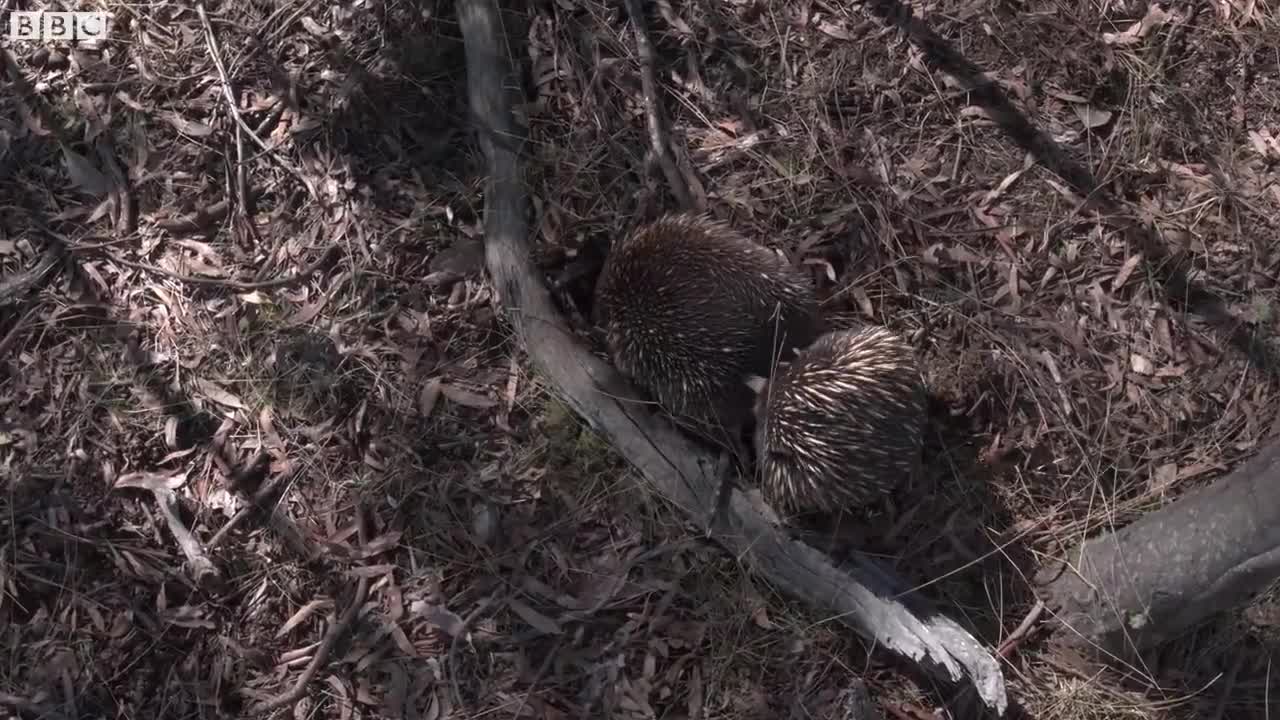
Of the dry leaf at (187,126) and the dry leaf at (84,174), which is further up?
the dry leaf at (187,126)

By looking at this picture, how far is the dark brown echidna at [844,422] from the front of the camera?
11.5 feet

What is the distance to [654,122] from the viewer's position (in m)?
4.29

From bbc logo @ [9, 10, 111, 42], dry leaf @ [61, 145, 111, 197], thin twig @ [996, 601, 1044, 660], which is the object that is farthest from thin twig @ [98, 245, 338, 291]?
thin twig @ [996, 601, 1044, 660]

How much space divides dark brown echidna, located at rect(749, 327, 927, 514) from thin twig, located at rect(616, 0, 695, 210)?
3.60ft

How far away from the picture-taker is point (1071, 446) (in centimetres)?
409

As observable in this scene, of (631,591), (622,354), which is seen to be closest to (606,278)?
(622,354)

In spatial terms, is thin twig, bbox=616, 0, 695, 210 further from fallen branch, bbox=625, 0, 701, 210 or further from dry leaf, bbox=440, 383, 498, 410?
dry leaf, bbox=440, 383, 498, 410

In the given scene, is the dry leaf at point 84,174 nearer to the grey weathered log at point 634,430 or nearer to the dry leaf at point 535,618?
the grey weathered log at point 634,430

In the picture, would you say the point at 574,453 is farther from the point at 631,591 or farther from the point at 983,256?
the point at 983,256

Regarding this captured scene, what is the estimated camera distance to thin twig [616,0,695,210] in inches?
169

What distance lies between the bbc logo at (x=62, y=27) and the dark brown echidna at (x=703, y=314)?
2.97 meters

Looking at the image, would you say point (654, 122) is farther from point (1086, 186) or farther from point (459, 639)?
point (459, 639)

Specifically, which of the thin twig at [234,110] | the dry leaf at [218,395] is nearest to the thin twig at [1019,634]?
the dry leaf at [218,395]

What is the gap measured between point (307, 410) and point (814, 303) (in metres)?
2.42
